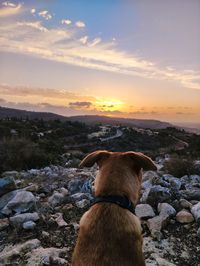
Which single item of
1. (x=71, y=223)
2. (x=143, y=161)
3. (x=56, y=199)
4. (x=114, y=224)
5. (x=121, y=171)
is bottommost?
(x=71, y=223)

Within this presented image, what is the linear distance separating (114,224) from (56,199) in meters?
5.39

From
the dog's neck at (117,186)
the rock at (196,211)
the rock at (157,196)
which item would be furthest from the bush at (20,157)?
the dog's neck at (117,186)

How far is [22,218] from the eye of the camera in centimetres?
746

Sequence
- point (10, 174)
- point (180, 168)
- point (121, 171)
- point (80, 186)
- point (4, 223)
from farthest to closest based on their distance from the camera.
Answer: point (10, 174) < point (180, 168) < point (80, 186) < point (4, 223) < point (121, 171)

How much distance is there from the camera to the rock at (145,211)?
24.6 ft

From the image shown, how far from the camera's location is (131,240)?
3.53 metres

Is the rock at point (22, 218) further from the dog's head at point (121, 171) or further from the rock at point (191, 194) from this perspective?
the dog's head at point (121, 171)

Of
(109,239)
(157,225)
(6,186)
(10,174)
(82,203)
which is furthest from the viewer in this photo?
(10,174)

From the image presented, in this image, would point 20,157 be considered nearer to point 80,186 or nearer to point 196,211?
point 80,186

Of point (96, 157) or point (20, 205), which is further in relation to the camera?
point (20, 205)

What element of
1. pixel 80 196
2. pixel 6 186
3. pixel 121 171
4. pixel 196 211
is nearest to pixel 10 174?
pixel 6 186

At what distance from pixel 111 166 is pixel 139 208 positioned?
4132mm

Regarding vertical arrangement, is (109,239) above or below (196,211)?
above

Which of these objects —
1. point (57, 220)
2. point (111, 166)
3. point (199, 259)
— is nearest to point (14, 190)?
point (57, 220)
